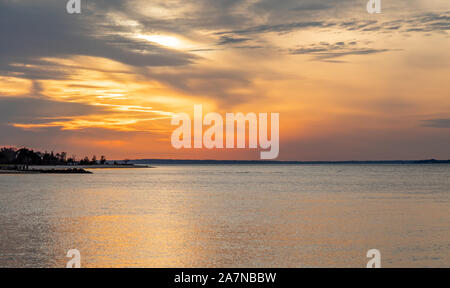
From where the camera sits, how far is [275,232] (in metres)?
29.6

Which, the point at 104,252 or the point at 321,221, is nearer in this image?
the point at 104,252

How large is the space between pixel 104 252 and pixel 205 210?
2147 cm

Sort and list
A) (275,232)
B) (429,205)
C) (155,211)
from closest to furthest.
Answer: (275,232), (155,211), (429,205)

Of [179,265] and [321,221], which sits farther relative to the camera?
[321,221]

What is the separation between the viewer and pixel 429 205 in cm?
4788
